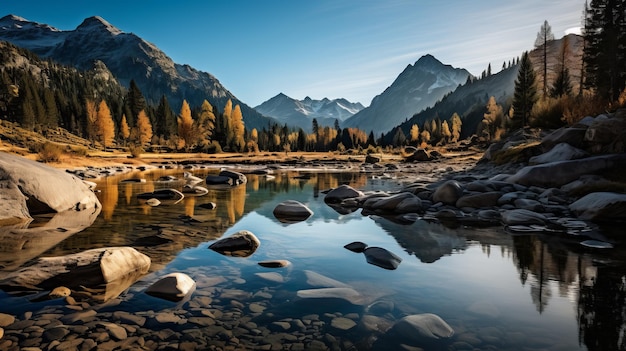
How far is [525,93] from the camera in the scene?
47.2m

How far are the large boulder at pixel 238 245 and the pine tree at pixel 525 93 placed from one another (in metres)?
46.3

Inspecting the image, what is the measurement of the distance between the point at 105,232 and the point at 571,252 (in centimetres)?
1105

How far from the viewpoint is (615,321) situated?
4.23 meters

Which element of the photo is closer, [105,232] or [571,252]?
[571,252]

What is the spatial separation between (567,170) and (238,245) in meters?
13.0

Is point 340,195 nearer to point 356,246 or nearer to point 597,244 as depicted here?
point 356,246

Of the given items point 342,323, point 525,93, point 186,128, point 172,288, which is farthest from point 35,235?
point 186,128

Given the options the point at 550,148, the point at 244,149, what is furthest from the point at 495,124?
the point at 550,148

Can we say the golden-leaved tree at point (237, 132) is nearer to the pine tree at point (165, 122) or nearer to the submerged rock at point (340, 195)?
the pine tree at point (165, 122)

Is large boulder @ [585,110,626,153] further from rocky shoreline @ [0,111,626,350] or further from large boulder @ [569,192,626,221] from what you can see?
A: large boulder @ [569,192,626,221]

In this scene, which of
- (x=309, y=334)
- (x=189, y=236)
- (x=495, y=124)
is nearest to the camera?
(x=309, y=334)

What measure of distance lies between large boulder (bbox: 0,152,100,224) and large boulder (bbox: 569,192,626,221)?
16334 mm

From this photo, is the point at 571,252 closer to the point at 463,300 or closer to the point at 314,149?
the point at 463,300

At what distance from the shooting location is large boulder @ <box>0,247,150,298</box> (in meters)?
5.13
